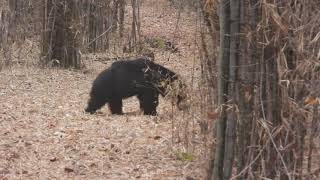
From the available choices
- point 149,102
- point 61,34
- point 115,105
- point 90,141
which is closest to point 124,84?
point 115,105

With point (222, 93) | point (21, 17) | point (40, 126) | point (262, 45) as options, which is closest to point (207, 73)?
point (222, 93)

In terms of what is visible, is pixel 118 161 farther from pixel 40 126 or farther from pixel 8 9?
pixel 8 9

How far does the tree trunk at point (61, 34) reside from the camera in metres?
14.8

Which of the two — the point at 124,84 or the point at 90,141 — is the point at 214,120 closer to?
the point at 90,141

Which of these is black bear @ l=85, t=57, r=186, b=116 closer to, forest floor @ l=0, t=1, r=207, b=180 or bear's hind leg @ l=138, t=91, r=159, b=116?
bear's hind leg @ l=138, t=91, r=159, b=116

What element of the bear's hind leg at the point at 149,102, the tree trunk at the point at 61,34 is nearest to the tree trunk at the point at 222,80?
the bear's hind leg at the point at 149,102

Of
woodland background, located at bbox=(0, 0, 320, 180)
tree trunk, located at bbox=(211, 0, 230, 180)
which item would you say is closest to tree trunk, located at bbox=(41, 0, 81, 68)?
woodland background, located at bbox=(0, 0, 320, 180)

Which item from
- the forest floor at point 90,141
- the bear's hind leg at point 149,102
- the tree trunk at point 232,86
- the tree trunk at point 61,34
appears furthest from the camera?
the tree trunk at point 61,34

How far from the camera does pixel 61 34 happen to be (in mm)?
14992

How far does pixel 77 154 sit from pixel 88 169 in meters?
0.53

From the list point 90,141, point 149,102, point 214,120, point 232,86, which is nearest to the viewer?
point 232,86

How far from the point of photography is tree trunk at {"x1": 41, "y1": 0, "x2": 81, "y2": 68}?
14766mm

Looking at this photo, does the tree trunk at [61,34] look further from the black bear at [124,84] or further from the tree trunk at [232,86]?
the tree trunk at [232,86]

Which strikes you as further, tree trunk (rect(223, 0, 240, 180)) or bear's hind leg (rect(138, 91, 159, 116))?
bear's hind leg (rect(138, 91, 159, 116))
